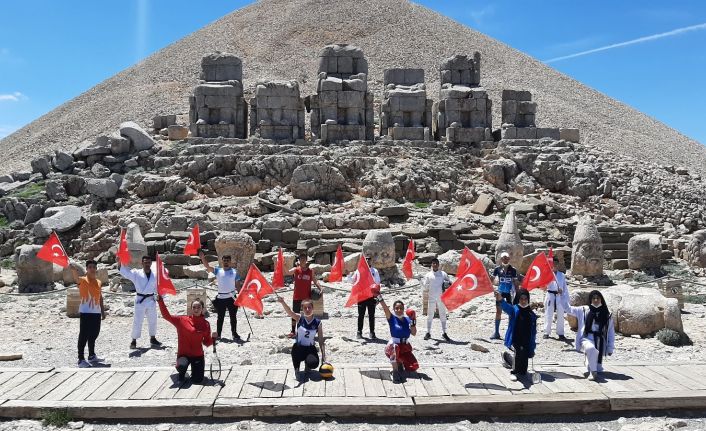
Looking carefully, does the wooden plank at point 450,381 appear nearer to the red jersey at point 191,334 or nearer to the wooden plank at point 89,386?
the red jersey at point 191,334

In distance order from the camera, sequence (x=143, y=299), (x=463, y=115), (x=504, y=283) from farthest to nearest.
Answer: (x=463, y=115)
(x=504, y=283)
(x=143, y=299)

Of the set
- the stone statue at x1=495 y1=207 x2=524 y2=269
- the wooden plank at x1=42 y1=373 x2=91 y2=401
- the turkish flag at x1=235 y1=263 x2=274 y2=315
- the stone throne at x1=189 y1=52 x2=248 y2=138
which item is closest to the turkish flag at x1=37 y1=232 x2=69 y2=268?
the turkish flag at x1=235 y1=263 x2=274 y2=315

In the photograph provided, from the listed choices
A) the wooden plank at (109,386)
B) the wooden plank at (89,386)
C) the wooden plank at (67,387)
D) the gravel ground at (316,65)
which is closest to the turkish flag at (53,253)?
the wooden plank at (67,387)

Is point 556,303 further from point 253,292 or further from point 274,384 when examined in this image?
point 274,384

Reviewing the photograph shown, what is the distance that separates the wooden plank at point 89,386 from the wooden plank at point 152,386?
50 centimetres

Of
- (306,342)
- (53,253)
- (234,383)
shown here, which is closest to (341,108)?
(53,253)

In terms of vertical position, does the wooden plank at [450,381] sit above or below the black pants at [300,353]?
below

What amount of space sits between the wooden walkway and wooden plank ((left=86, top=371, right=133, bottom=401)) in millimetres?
20

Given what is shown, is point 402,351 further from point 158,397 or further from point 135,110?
point 135,110

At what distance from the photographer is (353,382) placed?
7191 millimetres

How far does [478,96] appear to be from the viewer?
938 inches

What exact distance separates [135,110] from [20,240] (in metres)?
27.1

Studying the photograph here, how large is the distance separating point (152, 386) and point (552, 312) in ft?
20.3

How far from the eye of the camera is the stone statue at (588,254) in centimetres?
1497
